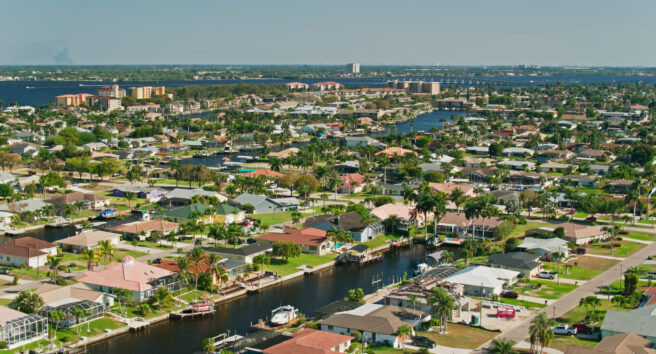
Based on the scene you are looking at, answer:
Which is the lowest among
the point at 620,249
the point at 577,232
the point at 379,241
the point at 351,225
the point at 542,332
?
the point at 379,241

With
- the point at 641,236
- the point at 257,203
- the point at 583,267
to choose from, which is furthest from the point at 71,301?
the point at 641,236

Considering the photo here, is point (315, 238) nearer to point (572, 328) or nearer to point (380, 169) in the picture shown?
point (572, 328)

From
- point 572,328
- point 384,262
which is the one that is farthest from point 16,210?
point 572,328

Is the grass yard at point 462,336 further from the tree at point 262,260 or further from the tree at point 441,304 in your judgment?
the tree at point 262,260

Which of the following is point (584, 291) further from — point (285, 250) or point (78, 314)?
point (78, 314)

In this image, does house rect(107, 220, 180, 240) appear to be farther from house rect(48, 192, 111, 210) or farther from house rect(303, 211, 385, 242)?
house rect(303, 211, 385, 242)

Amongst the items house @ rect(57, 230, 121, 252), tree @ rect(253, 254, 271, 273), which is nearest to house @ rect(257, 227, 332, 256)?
tree @ rect(253, 254, 271, 273)
